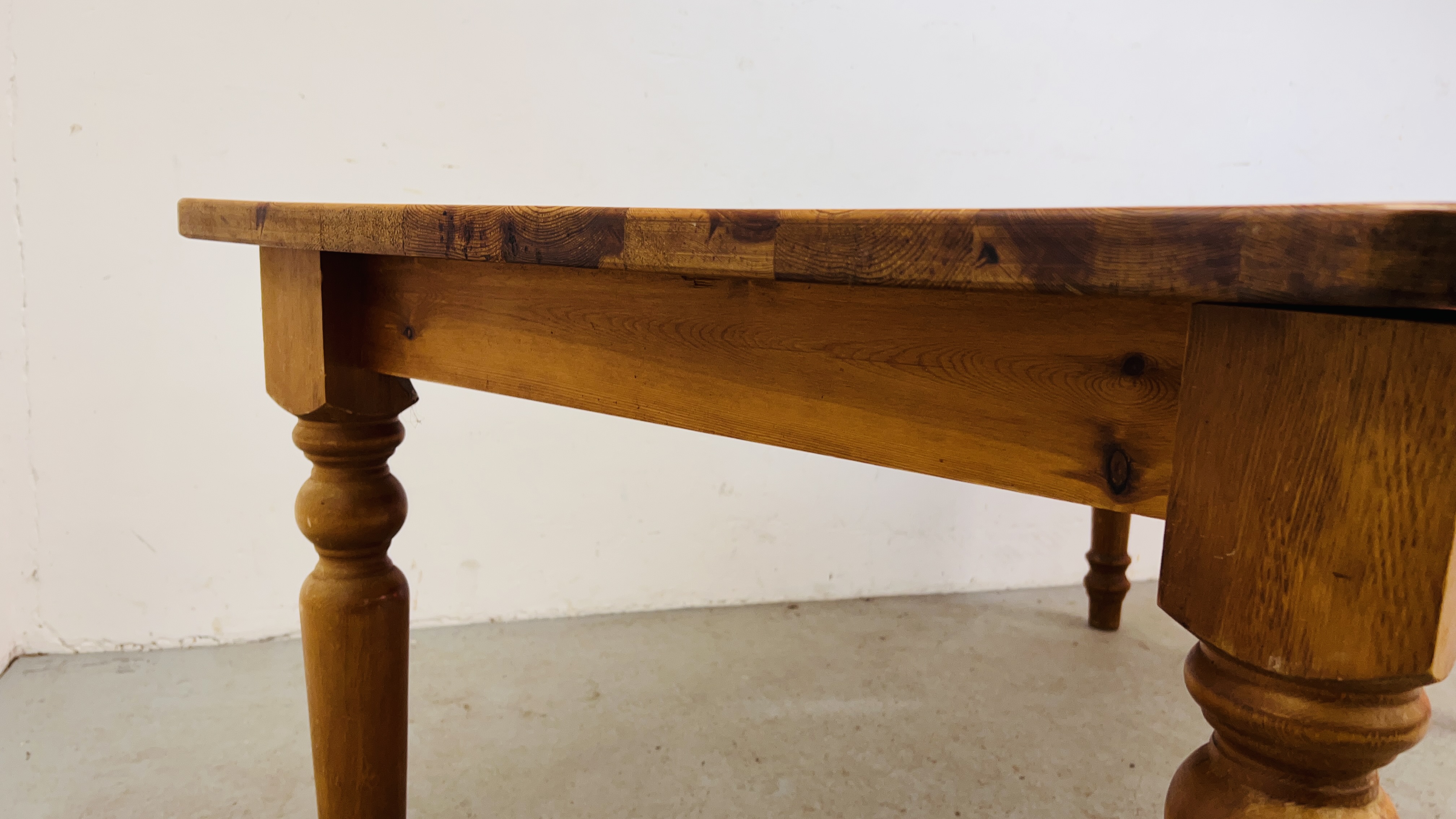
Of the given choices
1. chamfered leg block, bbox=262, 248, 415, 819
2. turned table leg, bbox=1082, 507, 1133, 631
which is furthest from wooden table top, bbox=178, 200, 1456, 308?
turned table leg, bbox=1082, 507, 1133, 631

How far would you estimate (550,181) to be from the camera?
1746 mm

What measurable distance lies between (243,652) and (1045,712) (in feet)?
4.26

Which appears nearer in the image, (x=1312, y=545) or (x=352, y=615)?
(x=1312, y=545)

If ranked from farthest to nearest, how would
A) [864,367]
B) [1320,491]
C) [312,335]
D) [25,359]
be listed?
[25,359] → [312,335] → [864,367] → [1320,491]

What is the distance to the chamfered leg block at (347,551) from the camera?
0.87 meters

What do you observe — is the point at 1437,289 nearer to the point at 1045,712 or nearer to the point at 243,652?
the point at 1045,712

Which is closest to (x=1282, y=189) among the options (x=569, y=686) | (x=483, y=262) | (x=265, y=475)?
(x=569, y=686)

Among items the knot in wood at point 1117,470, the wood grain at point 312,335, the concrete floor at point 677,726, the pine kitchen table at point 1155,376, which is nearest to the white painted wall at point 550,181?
the concrete floor at point 677,726

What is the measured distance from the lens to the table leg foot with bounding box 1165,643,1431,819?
401 mm

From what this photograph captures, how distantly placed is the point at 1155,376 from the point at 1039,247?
11 cm

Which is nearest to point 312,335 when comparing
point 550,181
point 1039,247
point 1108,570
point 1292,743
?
point 1039,247

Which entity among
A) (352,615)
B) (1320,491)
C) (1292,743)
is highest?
(1320,491)

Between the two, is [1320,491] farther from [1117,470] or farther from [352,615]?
[352,615]

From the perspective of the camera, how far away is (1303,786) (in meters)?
0.42
